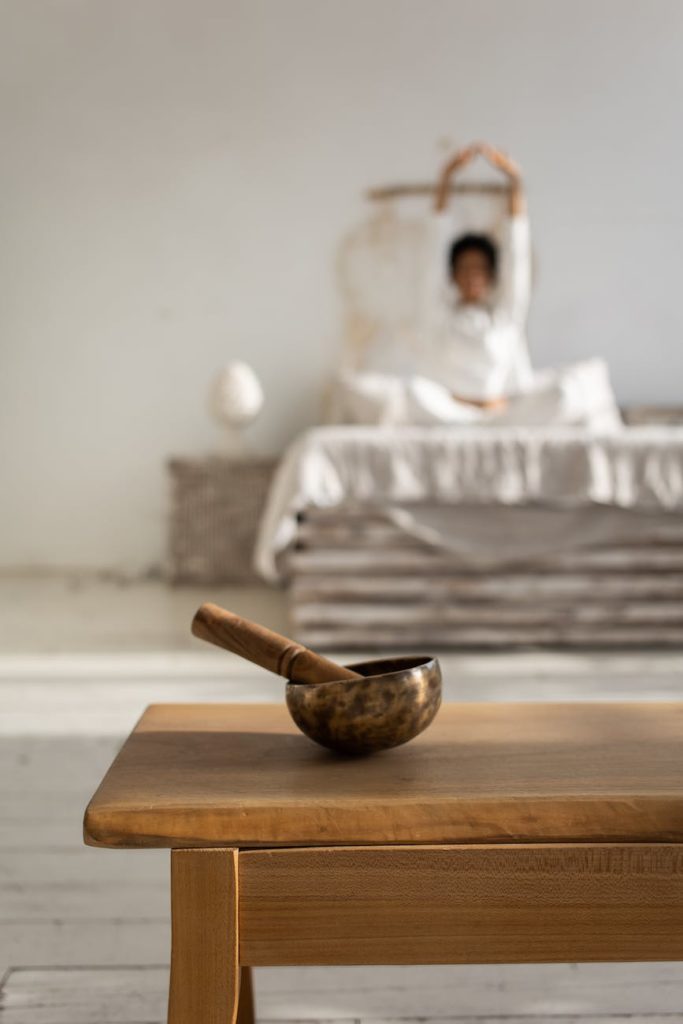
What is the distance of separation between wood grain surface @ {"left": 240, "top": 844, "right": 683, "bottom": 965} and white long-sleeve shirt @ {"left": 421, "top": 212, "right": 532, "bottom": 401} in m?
3.67

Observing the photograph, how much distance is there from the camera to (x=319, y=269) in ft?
16.2

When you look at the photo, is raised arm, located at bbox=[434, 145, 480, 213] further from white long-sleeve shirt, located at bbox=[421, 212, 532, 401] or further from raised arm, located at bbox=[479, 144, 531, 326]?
raised arm, located at bbox=[479, 144, 531, 326]

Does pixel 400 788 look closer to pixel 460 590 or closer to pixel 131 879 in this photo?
pixel 131 879

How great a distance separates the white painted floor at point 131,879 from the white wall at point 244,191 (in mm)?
1754

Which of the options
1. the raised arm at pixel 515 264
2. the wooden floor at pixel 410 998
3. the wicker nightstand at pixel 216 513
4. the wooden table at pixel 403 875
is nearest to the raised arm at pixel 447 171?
the raised arm at pixel 515 264

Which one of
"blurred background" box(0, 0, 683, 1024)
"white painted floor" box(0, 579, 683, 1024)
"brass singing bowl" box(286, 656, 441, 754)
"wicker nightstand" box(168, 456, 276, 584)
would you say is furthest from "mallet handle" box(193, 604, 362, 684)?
"blurred background" box(0, 0, 683, 1024)

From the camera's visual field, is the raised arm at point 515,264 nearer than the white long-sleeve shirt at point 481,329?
No

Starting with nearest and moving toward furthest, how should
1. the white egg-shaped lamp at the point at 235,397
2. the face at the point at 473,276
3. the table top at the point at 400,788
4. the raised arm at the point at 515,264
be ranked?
the table top at the point at 400,788 → the white egg-shaped lamp at the point at 235,397 → the raised arm at the point at 515,264 → the face at the point at 473,276

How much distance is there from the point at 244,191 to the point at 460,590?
8.33 feet

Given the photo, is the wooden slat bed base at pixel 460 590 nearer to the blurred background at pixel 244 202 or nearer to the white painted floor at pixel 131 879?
the white painted floor at pixel 131 879

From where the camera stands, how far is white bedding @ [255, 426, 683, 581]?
3074 mm

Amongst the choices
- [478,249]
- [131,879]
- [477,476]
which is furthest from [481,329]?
[131,879]

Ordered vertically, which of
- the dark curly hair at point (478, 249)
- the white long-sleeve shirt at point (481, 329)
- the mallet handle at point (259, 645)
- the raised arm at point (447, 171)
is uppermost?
the raised arm at point (447, 171)

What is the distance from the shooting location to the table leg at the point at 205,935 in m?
0.82
